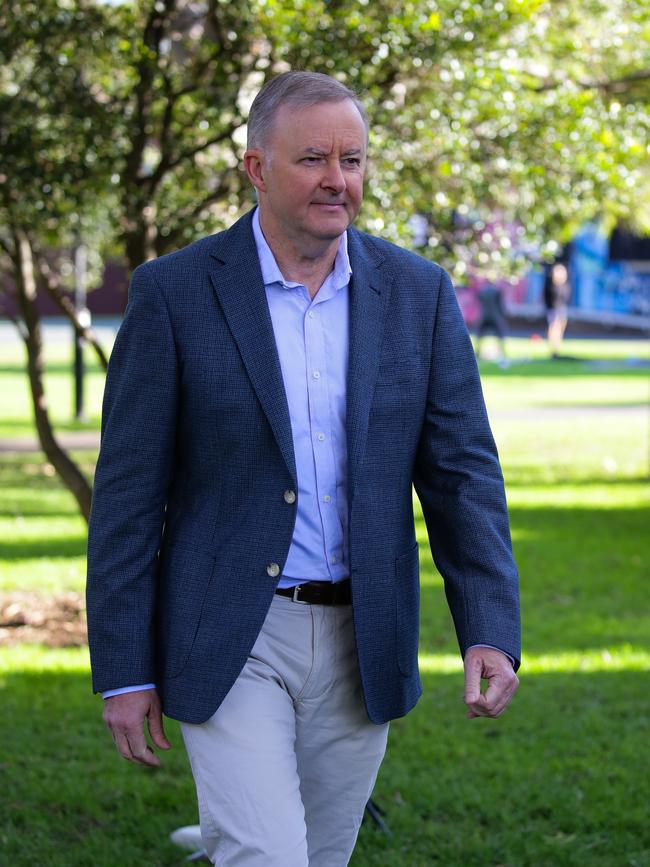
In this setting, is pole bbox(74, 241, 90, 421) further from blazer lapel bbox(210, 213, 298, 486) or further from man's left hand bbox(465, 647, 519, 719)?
man's left hand bbox(465, 647, 519, 719)

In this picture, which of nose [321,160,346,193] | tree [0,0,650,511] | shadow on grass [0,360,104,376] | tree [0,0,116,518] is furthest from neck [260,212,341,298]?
shadow on grass [0,360,104,376]

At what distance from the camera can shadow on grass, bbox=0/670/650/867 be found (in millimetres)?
5289

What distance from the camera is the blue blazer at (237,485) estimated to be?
3.28 metres

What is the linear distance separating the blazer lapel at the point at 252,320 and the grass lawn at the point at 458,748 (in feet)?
7.93

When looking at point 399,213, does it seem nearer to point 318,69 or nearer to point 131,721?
point 318,69

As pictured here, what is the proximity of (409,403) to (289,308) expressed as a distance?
1.15 ft

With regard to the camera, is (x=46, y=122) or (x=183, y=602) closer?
(x=183, y=602)

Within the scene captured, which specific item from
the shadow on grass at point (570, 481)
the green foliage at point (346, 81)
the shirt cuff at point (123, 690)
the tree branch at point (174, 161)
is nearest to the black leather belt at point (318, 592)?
the shirt cuff at point (123, 690)

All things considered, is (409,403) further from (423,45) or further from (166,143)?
(166,143)

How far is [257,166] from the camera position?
11.1 ft

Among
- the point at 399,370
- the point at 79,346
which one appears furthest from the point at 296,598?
the point at 79,346

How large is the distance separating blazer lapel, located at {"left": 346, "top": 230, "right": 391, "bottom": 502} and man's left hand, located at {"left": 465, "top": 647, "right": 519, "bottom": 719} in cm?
45

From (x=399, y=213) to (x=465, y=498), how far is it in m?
4.14

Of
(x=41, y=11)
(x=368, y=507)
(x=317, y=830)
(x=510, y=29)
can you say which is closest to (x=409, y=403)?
(x=368, y=507)
